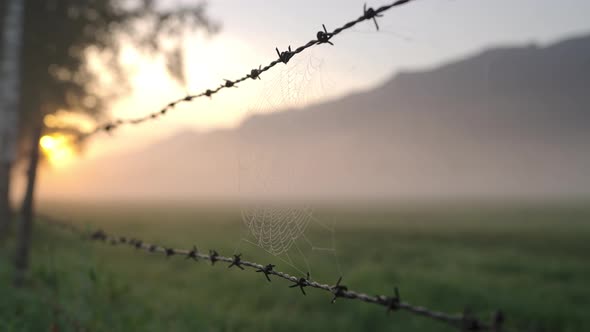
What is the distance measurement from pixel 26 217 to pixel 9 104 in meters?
4.34

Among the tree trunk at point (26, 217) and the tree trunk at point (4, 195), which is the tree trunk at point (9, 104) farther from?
Result: the tree trunk at point (26, 217)

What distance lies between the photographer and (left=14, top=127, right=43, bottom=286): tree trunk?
492cm

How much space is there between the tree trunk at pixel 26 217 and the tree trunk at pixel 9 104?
11.1 ft

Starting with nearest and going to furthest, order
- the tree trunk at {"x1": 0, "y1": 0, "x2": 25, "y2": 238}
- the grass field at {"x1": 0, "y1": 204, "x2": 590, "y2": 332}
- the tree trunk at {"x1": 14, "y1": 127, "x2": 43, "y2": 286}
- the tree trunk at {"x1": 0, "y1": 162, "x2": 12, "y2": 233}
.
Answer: the grass field at {"x1": 0, "y1": 204, "x2": 590, "y2": 332} < the tree trunk at {"x1": 14, "y1": 127, "x2": 43, "y2": 286} < the tree trunk at {"x1": 0, "y1": 0, "x2": 25, "y2": 238} < the tree trunk at {"x1": 0, "y1": 162, "x2": 12, "y2": 233}

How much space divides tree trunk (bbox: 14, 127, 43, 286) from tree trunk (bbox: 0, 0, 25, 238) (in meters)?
3.39

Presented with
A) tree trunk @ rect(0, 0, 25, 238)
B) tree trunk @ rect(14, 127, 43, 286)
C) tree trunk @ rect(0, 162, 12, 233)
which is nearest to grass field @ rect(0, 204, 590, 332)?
tree trunk @ rect(14, 127, 43, 286)

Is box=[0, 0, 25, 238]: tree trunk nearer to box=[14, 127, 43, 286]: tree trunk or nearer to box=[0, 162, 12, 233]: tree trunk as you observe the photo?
box=[0, 162, 12, 233]: tree trunk

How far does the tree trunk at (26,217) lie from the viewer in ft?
16.1

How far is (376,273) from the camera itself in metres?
8.30

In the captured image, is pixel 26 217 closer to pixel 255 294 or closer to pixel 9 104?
pixel 255 294

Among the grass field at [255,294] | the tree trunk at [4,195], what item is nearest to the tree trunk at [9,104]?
the tree trunk at [4,195]

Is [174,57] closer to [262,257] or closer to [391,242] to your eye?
[262,257]

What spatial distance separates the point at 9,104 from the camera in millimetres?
8164

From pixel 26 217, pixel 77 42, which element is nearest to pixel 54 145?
pixel 26 217
